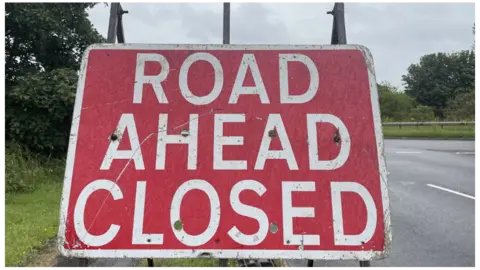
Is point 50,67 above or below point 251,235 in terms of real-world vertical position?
above

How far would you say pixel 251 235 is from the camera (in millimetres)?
1488

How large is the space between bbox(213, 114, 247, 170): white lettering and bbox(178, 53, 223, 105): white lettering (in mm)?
83

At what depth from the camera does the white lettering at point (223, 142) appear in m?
1.56

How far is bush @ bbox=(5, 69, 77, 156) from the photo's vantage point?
798cm

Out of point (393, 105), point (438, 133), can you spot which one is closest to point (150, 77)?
point (438, 133)

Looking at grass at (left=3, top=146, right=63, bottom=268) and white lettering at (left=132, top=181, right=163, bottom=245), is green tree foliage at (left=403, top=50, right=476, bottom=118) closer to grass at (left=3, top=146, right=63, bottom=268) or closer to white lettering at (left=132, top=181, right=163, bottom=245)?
grass at (left=3, top=146, right=63, bottom=268)

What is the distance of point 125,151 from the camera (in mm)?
1562

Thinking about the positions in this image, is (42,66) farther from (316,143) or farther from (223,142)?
(316,143)

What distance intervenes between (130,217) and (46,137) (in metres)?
7.59

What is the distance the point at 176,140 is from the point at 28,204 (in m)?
5.16

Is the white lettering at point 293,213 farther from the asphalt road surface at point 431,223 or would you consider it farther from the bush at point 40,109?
the bush at point 40,109

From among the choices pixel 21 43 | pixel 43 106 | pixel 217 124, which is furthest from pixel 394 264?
pixel 21 43

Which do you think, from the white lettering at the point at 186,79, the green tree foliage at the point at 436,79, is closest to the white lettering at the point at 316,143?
the white lettering at the point at 186,79

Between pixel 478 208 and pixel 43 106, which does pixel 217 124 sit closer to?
pixel 478 208
